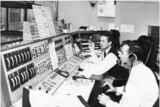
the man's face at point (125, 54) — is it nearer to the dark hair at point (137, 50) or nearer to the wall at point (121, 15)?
the dark hair at point (137, 50)

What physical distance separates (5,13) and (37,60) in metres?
1.35

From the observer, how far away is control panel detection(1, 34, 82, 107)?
1.24m

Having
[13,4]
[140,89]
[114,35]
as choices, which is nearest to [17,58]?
[13,4]

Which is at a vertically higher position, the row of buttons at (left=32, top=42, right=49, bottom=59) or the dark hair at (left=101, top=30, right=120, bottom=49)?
the dark hair at (left=101, top=30, right=120, bottom=49)

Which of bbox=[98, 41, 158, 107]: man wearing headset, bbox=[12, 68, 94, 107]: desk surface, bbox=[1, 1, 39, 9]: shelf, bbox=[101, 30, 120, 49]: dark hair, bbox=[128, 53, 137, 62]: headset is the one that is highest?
bbox=[1, 1, 39, 9]: shelf

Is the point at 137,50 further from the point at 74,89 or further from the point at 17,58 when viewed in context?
the point at 17,58

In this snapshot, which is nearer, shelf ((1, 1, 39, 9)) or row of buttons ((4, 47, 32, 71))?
row of buttons ((4, 47, 32, 71))

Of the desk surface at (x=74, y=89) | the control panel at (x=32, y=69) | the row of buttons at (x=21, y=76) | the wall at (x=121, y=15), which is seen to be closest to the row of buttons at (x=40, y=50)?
the control panel at (x=32, y=69)

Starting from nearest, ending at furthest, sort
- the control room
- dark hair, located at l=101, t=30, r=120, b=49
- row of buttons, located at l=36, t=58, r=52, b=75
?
the control room
row of buttons, located at l=36, t=58, r=52, b=75
dark hair, located at l=101, t=30, r=120, b=49

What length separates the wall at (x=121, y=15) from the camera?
3752mm

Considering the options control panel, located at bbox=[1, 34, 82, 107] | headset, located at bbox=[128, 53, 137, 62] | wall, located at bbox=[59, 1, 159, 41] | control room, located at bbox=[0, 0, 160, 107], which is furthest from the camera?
wall, located at bbox=[59, 1, 159, 41]

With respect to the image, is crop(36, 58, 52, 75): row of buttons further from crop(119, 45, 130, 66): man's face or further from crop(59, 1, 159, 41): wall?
crop(59, 1, 159, 41): wall

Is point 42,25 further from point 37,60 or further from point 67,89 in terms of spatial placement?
point 67,89

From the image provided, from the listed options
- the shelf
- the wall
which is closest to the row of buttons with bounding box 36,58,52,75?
the shelf
